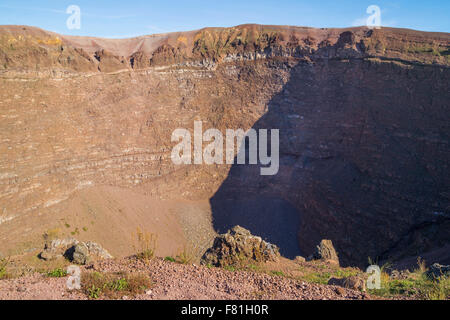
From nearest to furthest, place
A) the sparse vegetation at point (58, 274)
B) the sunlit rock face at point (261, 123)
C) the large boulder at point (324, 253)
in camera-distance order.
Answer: the sparse vegetation at point (58, 274), the large boulder at point (324, 253), the sunlit rock face at point (261, 123)

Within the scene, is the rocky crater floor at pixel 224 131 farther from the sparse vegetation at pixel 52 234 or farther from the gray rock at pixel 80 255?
the gray rock at pixel 80 255

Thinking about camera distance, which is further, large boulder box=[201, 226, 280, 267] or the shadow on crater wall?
the shadow on crater wall

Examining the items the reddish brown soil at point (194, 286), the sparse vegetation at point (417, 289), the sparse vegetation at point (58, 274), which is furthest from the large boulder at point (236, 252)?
the sparse vegetation at point (58, 274)

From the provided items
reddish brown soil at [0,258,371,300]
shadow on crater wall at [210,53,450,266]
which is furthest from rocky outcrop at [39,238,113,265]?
shadow on crater wall at [210,53,450,266]

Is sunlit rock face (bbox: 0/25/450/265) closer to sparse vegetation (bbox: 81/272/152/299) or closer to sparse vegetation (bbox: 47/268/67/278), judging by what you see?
sparse vegetation (bbox: 47/268/67/278)

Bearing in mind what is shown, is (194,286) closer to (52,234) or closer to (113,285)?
(113,285)

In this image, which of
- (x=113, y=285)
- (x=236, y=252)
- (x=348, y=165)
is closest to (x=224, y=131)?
(x=348, y=165)
